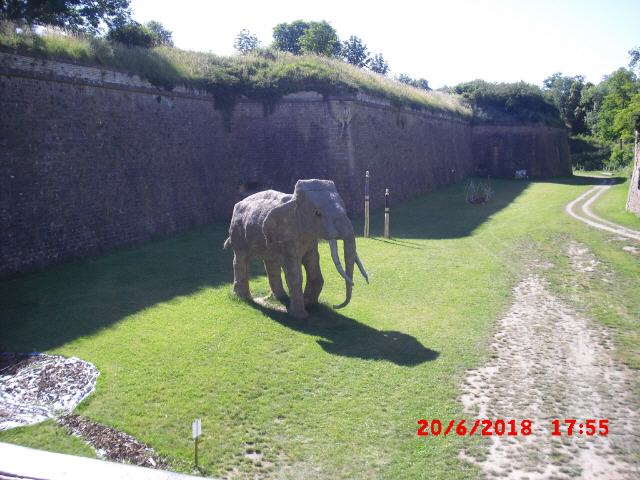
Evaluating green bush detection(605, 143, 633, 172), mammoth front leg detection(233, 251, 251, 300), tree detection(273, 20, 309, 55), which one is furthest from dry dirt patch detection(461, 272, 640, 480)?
tree detection(273, 20, 309, 55)

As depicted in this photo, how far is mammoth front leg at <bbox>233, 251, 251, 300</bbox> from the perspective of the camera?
9.78 meters

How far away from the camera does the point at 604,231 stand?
50.9 feet

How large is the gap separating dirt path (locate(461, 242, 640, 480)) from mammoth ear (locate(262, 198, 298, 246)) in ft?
11.4

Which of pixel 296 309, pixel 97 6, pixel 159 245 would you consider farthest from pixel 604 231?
pixel 97 6

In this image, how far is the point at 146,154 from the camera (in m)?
15.7

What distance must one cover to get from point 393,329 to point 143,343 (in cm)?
381

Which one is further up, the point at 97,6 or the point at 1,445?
the point at 97,6

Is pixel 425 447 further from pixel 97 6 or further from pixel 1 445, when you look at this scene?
pixel 97 6

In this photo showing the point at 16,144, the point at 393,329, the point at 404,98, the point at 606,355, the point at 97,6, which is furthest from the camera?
the point at 97,6

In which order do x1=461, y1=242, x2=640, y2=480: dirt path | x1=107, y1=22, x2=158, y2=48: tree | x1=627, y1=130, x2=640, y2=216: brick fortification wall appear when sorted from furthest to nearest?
x1=107, y1=22, x2=158, y2=48: tree < x1=627, y1=130, x2=640, y2=216: brick fortification wall < x1=461, y1=242, x2=640, y2=480: dirt path

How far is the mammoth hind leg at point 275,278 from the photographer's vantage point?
9.56m

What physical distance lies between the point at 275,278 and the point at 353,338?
214cm

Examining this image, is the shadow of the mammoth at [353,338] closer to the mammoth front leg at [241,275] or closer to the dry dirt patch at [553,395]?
the mammoth front leg at [241,275]

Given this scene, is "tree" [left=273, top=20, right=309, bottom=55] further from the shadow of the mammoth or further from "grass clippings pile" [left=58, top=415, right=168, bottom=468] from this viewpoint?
"grass clippings pile" [left=58, top=415, right=168, bottom=468]
